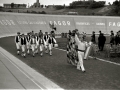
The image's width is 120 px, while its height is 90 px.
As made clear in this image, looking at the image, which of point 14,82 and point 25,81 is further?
point 25,81

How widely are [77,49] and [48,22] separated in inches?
1489

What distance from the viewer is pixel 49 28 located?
4762cm

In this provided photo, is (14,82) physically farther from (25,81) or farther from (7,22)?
(7,22)

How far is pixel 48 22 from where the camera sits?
49312 mm

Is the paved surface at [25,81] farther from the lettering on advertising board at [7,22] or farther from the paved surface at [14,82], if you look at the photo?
the lettering on advertising board at [7,22]

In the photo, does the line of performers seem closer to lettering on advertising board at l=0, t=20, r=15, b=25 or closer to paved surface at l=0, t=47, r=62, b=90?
paved surface at l=0, t=47, r=62, b=90

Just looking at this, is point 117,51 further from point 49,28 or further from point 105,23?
point 105,23

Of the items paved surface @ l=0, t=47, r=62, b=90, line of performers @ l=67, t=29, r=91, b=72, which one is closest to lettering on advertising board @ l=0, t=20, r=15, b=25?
line of performers @ l=67, t=29, r=91, b=72

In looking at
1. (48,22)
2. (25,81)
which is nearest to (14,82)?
(25,81)

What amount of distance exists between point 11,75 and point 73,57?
13.2ft

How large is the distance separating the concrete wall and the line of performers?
99.2 feet

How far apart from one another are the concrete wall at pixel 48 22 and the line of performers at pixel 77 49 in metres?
30.2

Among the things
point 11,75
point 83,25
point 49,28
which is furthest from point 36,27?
point 11,75

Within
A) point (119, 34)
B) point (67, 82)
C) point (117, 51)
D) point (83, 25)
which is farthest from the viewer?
point (83, 25)
